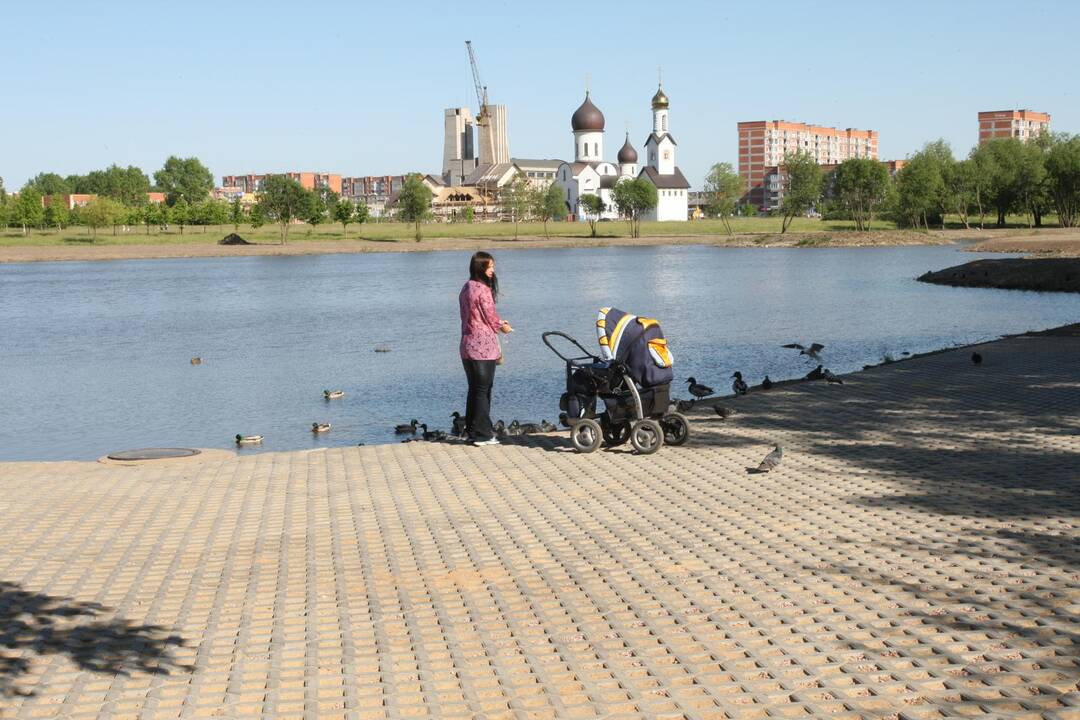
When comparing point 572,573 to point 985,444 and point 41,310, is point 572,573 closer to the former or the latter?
point 985,444

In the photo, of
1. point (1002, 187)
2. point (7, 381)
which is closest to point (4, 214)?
point (1002, 187)

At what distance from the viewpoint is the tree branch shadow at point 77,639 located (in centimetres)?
567

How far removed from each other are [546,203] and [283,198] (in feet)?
99.4

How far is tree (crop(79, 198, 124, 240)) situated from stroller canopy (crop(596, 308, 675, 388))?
118 metres

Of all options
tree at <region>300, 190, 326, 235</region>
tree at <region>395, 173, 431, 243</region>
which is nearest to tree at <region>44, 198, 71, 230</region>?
tree at <region>300, 190, 326, 235</region>

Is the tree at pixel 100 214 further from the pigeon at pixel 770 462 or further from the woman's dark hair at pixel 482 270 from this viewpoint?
the pigeon at pixel 770 462

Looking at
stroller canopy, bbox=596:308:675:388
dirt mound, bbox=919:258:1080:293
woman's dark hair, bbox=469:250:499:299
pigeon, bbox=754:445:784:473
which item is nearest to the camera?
pigeon, bbox=754:445:784:473

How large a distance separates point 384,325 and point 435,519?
2994 centimetres

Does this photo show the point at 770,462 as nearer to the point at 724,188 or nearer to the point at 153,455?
the point at 153,455

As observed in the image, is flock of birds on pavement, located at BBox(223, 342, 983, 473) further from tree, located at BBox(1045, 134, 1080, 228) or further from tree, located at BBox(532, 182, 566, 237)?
tree, located at BBox(532, 182, 566, 237)

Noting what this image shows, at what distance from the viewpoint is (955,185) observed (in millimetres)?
109688

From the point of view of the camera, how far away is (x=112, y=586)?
707cm

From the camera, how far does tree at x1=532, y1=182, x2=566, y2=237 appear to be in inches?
5159

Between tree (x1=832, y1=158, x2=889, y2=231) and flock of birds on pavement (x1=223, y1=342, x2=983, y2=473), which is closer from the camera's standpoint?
flock of birds on pavement (x1=223, y1=342, x2=983, y2=473)
